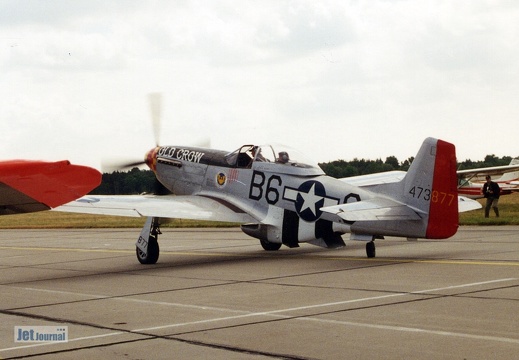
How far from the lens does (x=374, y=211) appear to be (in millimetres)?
14594

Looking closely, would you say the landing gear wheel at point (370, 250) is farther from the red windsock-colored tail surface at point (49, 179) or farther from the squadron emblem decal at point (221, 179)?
the red windsock-colored tail surface at point (49, 179)

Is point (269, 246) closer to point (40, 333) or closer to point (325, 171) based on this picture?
point (40, 333)

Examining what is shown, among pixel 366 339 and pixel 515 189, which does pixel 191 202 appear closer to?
pixel 366 339

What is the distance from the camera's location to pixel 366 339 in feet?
25.5

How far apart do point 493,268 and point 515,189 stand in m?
37.2

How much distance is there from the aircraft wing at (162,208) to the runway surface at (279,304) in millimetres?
989

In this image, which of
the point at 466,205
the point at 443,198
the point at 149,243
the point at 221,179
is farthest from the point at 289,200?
the point at 466,205

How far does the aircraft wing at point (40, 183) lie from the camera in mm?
6969

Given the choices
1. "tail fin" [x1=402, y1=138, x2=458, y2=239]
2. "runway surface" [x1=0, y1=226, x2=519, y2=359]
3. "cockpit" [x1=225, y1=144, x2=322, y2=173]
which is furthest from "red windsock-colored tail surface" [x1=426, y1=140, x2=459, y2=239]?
"cockpit" [x1=225, y1=144, x2=322, y2=173]

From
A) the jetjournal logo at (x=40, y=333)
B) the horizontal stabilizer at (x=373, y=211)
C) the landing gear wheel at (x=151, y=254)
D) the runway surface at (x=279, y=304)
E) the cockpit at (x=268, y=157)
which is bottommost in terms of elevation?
the jetjournal logo at (x=40, y=333)

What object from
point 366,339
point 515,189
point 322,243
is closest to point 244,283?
point 322,243

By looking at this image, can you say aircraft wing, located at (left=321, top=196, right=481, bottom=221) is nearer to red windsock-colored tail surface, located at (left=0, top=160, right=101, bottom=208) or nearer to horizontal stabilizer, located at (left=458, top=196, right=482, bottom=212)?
horizontal stabilizer, located at (left=458, top=196, right=482, bottom=212)

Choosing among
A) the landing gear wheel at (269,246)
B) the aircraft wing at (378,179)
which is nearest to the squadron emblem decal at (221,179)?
the landing gear wheel at (269,246)

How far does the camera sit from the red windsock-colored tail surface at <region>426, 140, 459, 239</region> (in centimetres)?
1462
